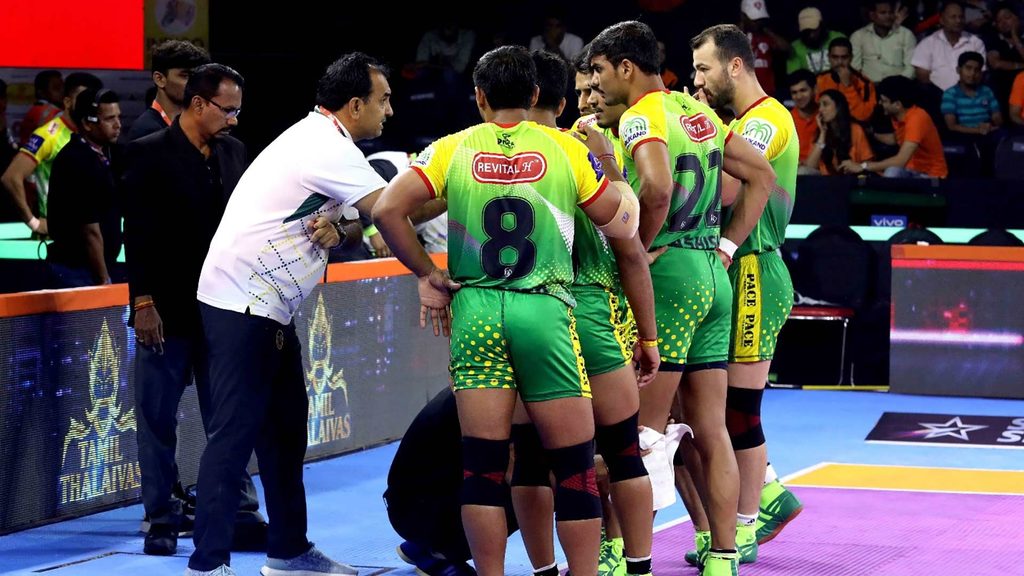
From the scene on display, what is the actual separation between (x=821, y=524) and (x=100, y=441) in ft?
10.3

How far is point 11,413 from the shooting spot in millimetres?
6000

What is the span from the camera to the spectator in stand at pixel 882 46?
13.5 meters

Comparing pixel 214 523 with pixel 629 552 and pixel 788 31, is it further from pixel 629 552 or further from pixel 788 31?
pixel 788 31

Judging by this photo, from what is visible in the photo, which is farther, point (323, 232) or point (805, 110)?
point (805, 110)

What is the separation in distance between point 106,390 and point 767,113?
3.06 metres

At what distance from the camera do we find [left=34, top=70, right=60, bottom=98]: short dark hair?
12688mm

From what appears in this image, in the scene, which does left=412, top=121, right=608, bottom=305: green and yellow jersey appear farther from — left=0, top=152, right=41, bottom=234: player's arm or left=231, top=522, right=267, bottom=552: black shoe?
left=0, top=152, right=41, bottom=234: player's arm

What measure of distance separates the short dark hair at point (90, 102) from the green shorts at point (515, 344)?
406 cm

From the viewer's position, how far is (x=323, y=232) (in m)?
5.09

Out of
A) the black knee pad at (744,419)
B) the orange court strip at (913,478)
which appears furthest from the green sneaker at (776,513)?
the orange court strip at (913,478)

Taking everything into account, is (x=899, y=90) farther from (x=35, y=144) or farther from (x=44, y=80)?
(x=44, y=80)

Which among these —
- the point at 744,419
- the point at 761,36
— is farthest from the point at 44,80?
the point at 744,419

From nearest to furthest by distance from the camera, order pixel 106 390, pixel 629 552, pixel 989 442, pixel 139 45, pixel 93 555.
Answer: pixel 629 552 → pixel 93 555 → pixel 106 390 → pixel 139 45 → pixel 989 442

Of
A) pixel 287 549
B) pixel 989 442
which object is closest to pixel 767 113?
pixel 287 549
